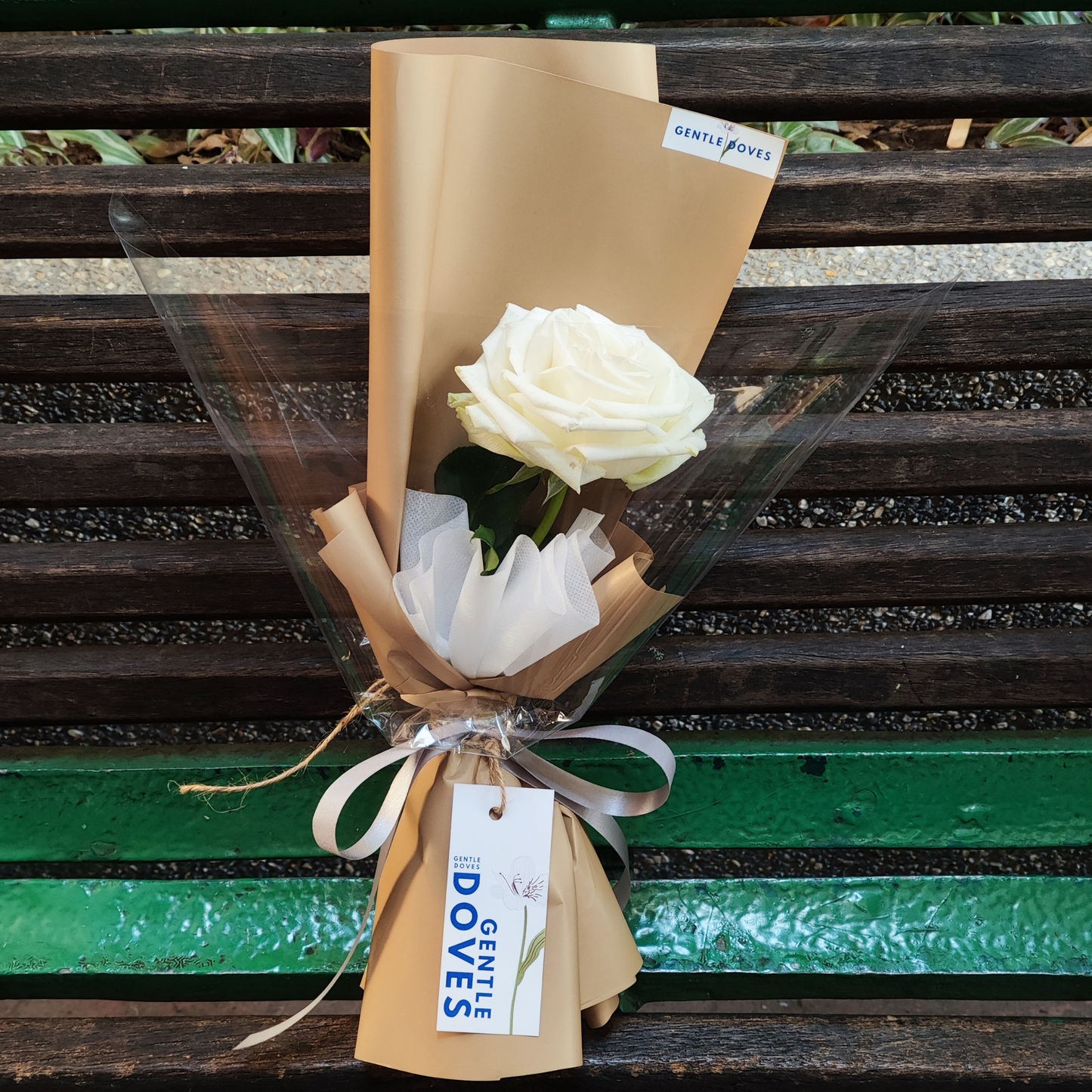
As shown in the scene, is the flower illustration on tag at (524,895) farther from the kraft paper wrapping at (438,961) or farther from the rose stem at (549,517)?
the rose stem at (549,517)

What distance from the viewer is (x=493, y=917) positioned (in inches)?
25.5

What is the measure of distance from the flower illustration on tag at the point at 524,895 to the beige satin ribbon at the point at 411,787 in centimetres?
8

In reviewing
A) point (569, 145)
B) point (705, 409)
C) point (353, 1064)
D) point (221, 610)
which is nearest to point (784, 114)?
point (569, 145)

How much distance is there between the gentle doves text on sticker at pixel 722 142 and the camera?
0.63m

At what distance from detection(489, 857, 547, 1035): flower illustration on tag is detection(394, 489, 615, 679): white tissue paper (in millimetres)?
168

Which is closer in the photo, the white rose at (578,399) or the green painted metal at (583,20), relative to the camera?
the white rose at (578,399)

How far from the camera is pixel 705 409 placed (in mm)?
590

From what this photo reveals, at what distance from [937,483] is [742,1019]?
63 centimetres

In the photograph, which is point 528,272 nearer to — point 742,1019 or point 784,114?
point 784,114

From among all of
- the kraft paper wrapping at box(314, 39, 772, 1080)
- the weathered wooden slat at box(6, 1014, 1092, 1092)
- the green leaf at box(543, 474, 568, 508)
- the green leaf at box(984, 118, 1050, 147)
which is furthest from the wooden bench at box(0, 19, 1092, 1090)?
the green leaf at box(984, 118, 1050, 147)

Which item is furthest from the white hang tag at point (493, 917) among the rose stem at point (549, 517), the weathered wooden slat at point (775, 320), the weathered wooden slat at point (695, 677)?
the weathered wooden slat at point (775, 320)

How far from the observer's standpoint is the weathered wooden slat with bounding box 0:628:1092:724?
1022mm

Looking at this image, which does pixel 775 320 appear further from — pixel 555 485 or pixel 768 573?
pixel 555 485

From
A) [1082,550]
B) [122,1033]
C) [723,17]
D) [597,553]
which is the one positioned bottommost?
[122,1033]
